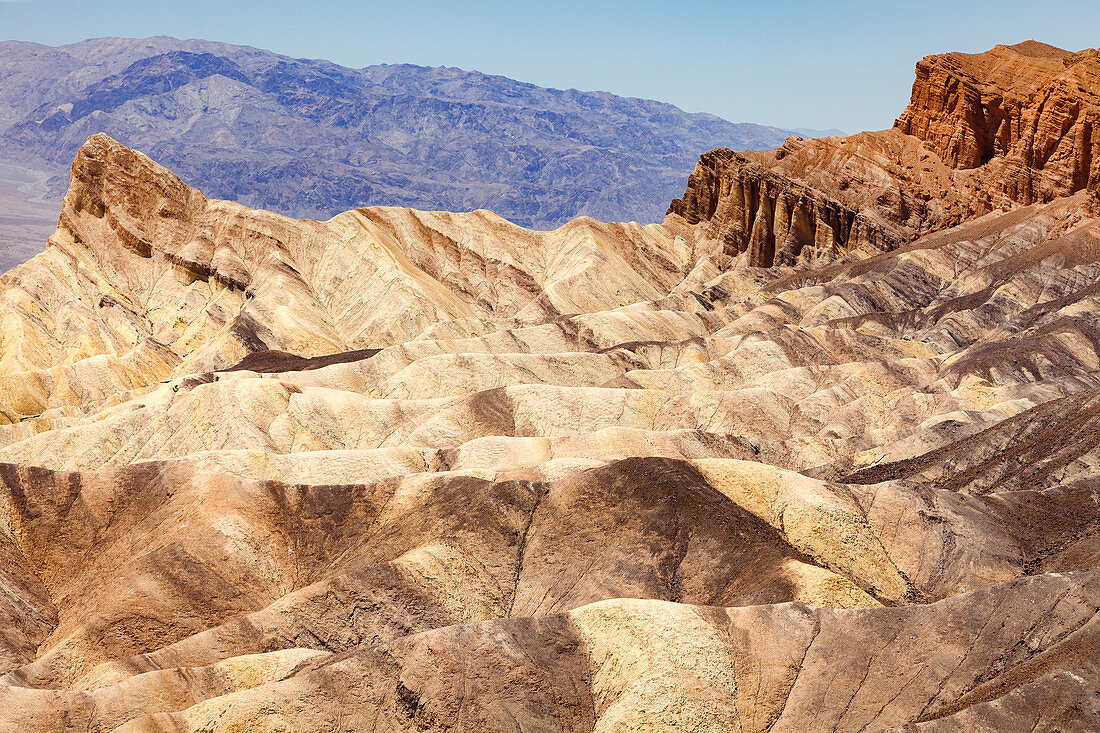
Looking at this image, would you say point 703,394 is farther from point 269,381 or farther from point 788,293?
point 788,293

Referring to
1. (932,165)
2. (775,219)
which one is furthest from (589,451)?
(932,165)

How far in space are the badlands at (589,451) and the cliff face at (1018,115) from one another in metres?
0.42

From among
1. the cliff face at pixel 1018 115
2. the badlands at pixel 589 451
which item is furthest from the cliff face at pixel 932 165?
the badlands at pixel 589 451

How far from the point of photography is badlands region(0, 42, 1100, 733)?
108ft

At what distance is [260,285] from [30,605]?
61974 mm

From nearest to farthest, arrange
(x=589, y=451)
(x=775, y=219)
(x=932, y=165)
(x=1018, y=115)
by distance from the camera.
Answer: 1. (x=589, y=451)
2. (x=1018, y=115)
3. (x=775, y=219)
4. (x=932, y=165)

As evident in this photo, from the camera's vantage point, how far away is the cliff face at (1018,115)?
109 metres

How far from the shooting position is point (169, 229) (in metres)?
109

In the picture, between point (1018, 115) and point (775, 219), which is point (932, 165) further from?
point (775, 219)

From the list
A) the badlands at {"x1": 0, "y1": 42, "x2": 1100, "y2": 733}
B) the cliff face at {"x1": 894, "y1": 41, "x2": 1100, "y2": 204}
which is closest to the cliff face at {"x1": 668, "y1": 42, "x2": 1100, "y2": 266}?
the cliff face at {"x1": 894, "y1": 41, "x2": 1100, "y2": 204}

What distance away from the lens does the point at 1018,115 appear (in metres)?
113

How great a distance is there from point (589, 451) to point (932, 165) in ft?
269

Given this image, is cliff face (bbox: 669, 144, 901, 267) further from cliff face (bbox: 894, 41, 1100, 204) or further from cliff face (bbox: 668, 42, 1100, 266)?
cliff face (bbox: 894, 41, 1100, 204)

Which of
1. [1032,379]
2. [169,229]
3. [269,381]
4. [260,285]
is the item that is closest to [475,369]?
[269,381]
